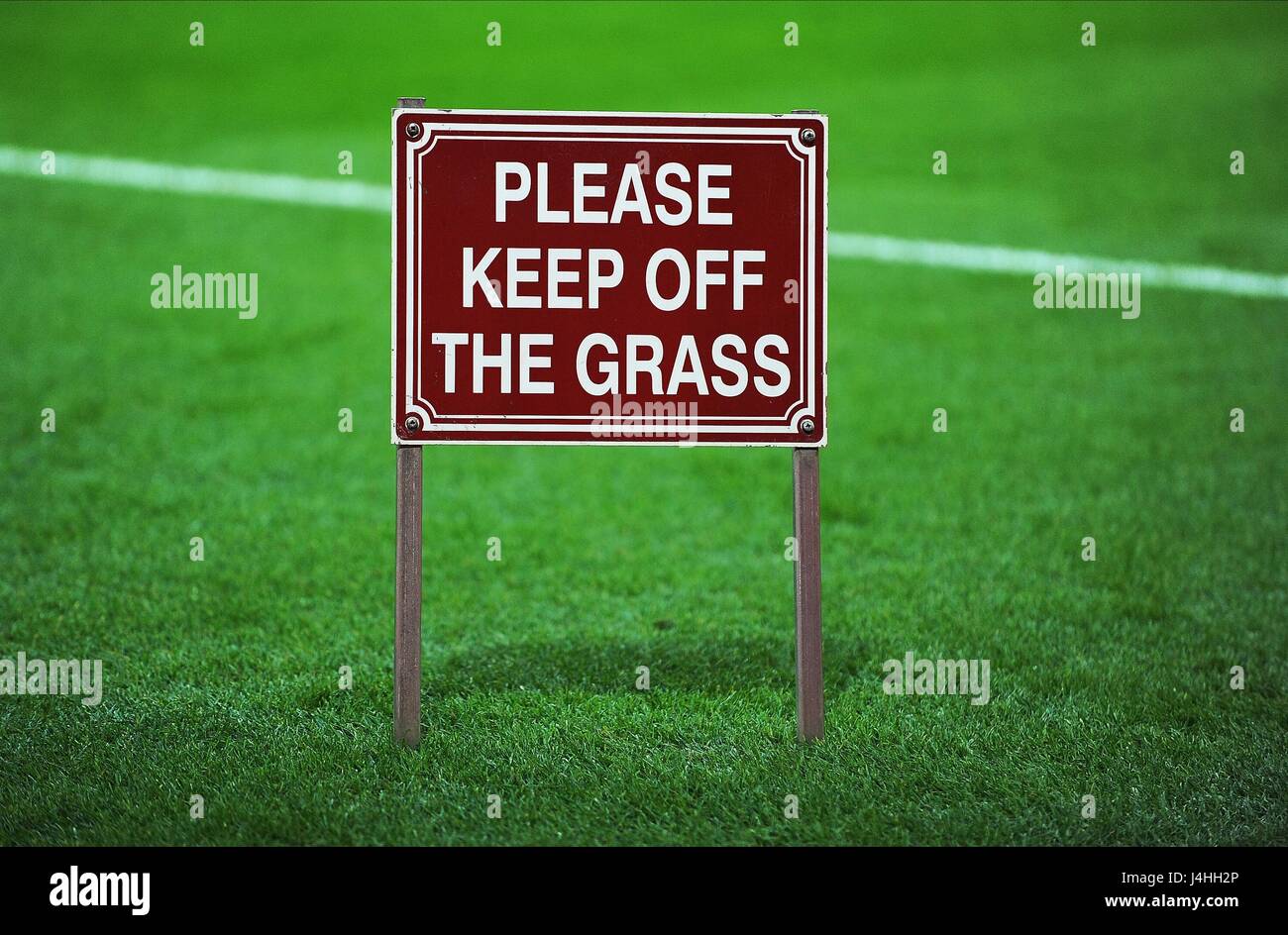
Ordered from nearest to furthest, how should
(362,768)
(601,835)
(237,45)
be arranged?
(601,835) < (362,768) < (237,45)

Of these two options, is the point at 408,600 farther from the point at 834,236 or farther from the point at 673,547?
the point at 834,236

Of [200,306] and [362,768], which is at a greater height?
[200,306]

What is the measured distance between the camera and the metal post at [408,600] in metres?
5.09

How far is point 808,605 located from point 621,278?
146 centimetres

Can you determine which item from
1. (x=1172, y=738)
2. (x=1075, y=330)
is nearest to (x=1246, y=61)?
(x=1075, y=330)

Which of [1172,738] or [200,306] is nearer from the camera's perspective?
[1172,738]

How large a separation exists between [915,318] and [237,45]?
555 inches

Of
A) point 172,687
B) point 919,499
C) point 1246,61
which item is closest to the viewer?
point 172,687

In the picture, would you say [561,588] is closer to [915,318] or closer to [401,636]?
[401,636]

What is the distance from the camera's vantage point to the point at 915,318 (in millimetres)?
12062

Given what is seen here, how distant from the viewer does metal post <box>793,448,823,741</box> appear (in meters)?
5.14

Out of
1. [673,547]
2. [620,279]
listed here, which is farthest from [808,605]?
[673,547]

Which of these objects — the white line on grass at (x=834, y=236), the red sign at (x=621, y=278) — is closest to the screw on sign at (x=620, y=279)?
the red sign at (x=621, y=278)

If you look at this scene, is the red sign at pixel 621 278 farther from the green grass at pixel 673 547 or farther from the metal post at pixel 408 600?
the green grass at pixel 673 547
